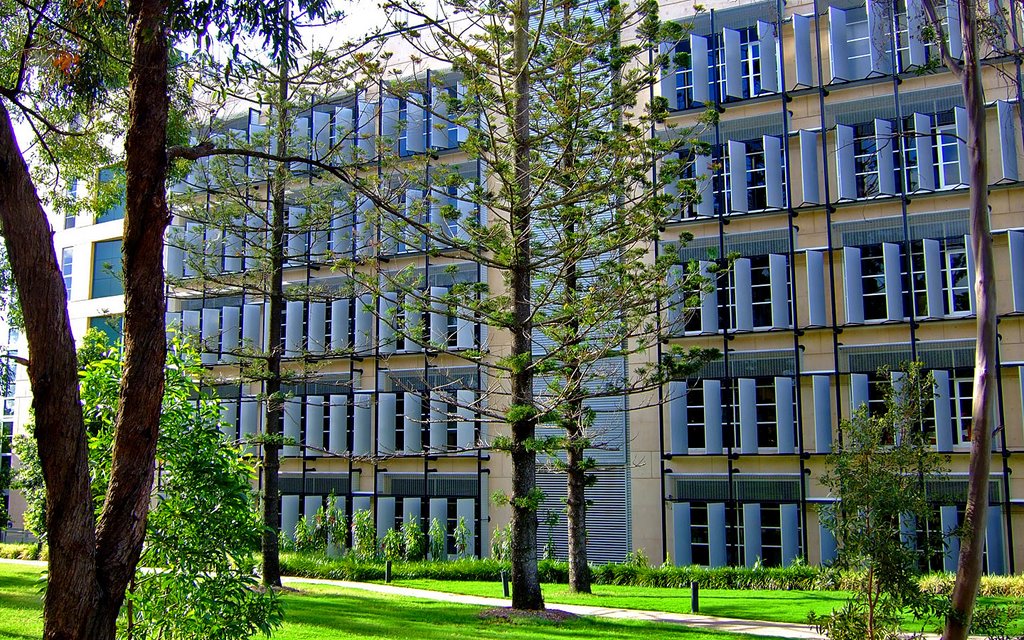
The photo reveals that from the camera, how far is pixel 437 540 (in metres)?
26.9

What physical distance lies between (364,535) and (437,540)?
221 centimetres

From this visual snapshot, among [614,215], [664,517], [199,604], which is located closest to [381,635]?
[199,604]

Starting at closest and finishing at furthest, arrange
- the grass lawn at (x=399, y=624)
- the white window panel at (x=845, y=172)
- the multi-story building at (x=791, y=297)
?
the grass lawn at (x=399, y=624) → the multi-story building at (x=791, y=297) → the white window panel at (x=845, y=172)

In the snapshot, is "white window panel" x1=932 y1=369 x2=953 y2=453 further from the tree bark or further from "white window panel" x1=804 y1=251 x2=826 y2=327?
the tree bark

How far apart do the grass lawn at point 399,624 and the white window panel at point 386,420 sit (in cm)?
1114

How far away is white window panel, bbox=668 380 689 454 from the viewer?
24984 mm

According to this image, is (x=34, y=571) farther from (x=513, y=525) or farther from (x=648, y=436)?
(x=648, y=436)

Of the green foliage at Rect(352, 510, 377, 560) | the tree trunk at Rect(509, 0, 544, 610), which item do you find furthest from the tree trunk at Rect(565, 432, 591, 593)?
the green foliage at Rect(352, 510, 377, 560)

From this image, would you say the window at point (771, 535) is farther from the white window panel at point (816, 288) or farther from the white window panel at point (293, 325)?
the white window panel at point (293, 325)

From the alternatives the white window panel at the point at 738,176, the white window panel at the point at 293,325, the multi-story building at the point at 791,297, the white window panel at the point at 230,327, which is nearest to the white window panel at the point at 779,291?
the multi-story building at the point at 791,297

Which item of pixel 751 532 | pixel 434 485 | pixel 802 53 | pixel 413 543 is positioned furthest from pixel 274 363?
pixel 802 53

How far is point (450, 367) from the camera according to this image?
29.3 m

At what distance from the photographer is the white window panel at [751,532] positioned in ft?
77.8

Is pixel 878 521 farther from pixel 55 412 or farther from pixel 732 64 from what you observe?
pixel 732 64
